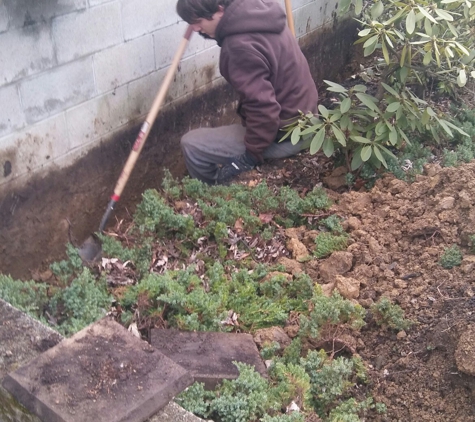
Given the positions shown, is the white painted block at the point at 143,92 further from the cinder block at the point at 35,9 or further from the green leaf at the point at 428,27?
the green leaf at the point at 428,27

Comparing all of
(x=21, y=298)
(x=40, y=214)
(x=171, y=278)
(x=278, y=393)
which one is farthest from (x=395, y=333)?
(x=40, y=214)

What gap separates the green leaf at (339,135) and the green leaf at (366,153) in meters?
0.16

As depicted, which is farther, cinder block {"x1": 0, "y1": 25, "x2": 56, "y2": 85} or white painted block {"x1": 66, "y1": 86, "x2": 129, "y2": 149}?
white painted block {"x1": 66, "y1": 86, "x2": 129, "y2": 149}

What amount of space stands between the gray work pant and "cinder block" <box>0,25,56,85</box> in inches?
53.5

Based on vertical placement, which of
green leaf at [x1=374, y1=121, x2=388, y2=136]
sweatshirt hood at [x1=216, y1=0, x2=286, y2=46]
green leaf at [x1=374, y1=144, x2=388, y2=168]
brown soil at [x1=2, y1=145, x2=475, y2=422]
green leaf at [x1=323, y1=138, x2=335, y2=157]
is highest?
sweatshirt hood at [x1=216, y1=0, x2=286, y2=46]

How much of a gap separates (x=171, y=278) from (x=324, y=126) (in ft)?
5.23

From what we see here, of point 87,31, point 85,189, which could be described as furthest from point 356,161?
point 87,31

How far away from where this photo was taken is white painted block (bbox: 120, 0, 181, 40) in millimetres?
3787

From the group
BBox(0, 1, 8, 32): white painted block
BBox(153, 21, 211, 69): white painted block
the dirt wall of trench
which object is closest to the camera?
BBox(0, 1, 8, 32): white painted block

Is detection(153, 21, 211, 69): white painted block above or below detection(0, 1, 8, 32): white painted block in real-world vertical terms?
below

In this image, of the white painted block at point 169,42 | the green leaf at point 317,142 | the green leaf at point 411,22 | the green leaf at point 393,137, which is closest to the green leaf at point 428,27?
the green leaf at point 411,22

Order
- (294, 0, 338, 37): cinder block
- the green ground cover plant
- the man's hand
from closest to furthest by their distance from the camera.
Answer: the green ground cover plant → the man's hand → (294, 0, 338, 37): cinder block

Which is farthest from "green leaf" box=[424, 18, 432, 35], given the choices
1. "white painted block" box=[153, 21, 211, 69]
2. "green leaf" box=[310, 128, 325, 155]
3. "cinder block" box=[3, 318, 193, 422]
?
"cinder block" box=[3, 318, 193, 422]

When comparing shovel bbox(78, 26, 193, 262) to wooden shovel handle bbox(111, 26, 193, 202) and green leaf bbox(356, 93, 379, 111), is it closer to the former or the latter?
wooden shovel handle bbox(111, 26, 193, 202)
